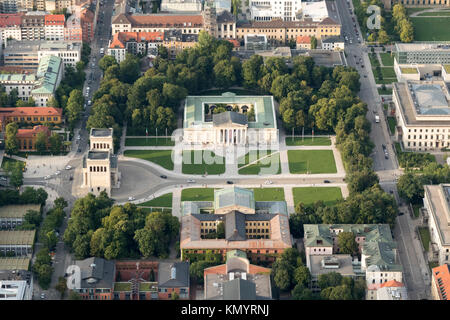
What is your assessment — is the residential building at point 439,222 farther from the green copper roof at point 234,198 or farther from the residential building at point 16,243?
the residential building at point 16,243

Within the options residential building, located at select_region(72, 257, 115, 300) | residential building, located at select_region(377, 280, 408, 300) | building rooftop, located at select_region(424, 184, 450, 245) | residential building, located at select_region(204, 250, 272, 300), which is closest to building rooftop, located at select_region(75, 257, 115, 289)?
residential building, located at select_region(72, 257, 115, 300)

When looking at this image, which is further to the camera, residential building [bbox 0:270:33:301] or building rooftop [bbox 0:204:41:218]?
building rooftop [bbox 0:204:41:218]

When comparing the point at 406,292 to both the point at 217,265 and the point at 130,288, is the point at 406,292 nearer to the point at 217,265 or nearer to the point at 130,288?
the point at 217,265

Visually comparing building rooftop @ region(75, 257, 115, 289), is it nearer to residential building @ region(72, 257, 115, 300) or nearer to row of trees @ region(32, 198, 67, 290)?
residential building @ region(72, 257, 115, 300)

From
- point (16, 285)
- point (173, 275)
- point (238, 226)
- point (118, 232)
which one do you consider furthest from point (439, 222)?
point (16, 285)

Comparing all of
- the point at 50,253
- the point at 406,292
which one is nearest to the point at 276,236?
the point at 406,292

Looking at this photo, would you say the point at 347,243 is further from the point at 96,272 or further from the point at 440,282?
the point at 96,272
